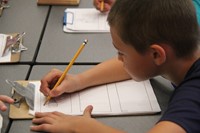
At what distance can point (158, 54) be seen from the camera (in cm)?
91

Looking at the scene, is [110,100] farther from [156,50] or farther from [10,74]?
[10,74]

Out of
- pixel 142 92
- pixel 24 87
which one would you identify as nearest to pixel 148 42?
pixel 142 92

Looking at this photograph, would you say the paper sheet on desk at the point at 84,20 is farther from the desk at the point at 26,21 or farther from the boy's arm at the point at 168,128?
the boy's arm at the point at 168,128

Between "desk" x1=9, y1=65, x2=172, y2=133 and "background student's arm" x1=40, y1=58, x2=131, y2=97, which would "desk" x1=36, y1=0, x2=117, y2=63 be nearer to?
"background student's arm" x1=40, y1=58, x2=131, y2=97

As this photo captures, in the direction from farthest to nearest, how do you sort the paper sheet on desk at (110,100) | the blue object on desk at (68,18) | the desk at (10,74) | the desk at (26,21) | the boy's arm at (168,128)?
the blue object on desk at (68,18)
the desk at (26,21)
the desk at (10,74)
the paper sheet on desk at (110,100)
the boy's arm at (168,128)

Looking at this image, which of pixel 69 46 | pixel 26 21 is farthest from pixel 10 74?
pixel 26 21

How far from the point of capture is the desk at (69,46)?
4.16 ft

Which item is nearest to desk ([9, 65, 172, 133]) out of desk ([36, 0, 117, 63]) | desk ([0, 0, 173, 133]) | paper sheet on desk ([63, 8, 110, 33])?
desk ([0, 0, 173, 133])

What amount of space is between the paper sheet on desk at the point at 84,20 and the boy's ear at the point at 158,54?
536mm

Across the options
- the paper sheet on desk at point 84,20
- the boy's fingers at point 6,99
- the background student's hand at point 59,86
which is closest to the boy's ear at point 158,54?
the background student's hand at point 59,86

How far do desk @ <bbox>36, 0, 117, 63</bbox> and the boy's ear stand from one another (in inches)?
13.7

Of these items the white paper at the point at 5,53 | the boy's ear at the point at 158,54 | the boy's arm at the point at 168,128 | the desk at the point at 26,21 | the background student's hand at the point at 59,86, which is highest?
the boy's ear at the point at 158,54

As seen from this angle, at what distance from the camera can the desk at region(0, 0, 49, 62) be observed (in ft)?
4.48

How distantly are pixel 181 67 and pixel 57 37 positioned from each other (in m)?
0.59
